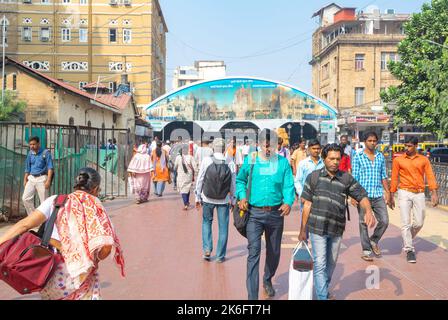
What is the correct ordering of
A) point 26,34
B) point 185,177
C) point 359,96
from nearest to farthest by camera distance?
point 185,177, point 359,96, point 26,34

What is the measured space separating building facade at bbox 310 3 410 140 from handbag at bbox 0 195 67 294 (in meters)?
44.0

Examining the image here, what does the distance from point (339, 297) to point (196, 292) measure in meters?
1.58

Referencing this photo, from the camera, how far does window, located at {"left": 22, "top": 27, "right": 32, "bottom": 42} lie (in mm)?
52750

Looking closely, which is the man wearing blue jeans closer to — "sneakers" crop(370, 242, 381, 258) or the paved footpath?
the paved footpath

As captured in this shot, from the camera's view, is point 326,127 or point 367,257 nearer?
point 367,257

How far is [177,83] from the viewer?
103 metres

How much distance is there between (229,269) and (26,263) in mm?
3891

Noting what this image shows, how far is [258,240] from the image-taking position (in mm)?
5172

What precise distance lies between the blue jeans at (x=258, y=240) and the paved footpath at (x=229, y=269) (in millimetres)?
471

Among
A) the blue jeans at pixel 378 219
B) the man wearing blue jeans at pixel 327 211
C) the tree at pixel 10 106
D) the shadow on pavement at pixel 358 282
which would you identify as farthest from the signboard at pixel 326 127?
the man wearing blue jeans at pixel 327 211

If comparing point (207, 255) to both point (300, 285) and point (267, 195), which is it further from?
point (300, 285)

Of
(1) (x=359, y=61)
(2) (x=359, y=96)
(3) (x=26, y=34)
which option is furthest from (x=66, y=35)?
(2) (x=359, y=96)

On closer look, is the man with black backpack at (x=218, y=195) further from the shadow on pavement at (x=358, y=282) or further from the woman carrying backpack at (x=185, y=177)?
the woman carrying backpack at (x=185, y=177)

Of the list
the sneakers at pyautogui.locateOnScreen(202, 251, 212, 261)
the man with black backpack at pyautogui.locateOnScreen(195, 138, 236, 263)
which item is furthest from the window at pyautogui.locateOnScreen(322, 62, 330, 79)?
the sneakers at pyautogui.locateOnScreen(202, 251, 212, 261)
